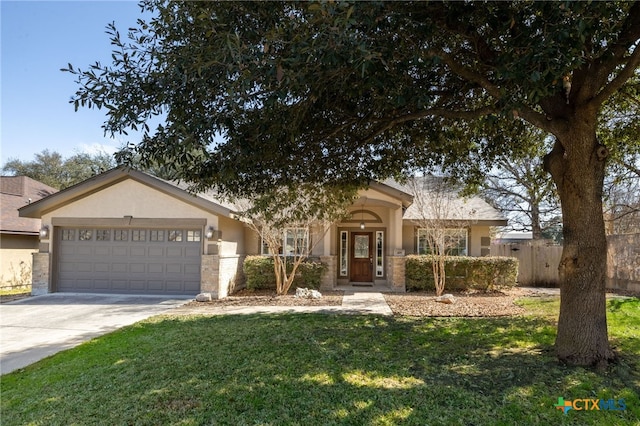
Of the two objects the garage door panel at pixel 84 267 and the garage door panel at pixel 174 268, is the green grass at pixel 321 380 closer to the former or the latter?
the garage door panel at pixel 174 268

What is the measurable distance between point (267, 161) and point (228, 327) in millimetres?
3739

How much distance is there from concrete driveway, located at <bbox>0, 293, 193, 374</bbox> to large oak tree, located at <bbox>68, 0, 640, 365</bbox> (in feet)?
13.6

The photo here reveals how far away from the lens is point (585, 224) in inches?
220

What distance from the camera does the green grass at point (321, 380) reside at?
4.23 m

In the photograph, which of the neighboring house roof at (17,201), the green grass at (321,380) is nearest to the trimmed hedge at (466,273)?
the green grass at (321,380)

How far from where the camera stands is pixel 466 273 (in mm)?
14695

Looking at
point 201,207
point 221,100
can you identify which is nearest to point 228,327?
point 221,100

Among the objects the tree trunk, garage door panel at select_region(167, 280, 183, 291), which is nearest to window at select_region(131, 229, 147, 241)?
garage door panel at select_region(167, 280, 183, 291)

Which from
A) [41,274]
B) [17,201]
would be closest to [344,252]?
[41,274]

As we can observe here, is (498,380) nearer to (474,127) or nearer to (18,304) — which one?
(474,127)

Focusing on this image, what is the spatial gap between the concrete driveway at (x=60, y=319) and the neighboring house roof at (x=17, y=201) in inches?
200

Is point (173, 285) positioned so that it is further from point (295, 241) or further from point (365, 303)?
point (365, 303)

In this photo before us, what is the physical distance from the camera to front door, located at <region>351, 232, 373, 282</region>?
16.4 m

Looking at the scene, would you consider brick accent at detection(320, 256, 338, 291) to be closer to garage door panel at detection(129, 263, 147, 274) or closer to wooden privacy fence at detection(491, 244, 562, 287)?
garage door panel at detection(129, 263, 147, 274)
